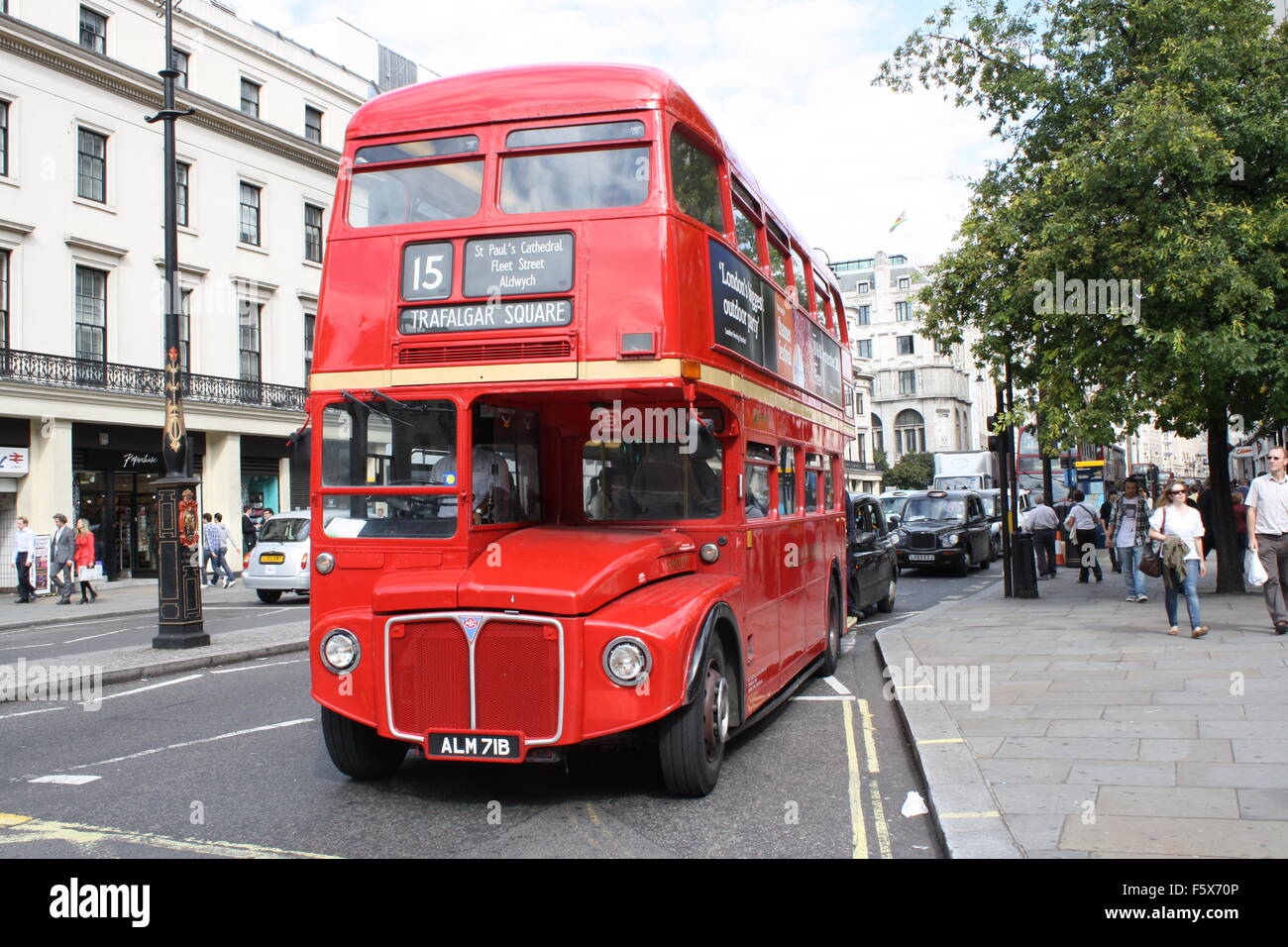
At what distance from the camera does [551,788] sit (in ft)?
20.1

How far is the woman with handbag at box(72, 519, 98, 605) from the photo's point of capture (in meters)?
21.9

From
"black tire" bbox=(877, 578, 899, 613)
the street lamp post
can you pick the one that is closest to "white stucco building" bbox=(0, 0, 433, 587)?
the street lamp post

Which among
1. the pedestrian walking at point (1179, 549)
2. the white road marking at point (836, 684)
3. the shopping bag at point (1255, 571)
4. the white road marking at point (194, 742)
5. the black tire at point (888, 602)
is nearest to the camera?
the white road marking at point (194, 742)

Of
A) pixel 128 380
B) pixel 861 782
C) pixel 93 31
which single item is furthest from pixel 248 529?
pixel 861 782

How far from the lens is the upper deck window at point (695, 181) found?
6.27m

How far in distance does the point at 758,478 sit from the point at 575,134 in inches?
104

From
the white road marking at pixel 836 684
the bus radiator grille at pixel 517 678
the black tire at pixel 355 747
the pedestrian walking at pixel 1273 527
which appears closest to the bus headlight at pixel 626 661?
the bus radiator grille at pixel 517 678

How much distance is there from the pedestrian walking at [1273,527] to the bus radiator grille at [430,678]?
8457 millimetres

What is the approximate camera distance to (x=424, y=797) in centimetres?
592

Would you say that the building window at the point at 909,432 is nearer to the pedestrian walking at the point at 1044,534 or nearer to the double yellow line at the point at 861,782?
the pedestrian walking at the point at 1044,534

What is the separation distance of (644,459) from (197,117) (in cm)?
2751

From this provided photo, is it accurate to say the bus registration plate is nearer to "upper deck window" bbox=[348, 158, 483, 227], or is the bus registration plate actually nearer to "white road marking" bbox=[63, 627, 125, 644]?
"upper deck window" bbox=[348, 158, 483, 227]

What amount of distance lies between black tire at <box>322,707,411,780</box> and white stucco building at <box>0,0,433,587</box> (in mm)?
19794

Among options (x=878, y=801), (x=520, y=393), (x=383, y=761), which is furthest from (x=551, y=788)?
(x=520, y=393)
